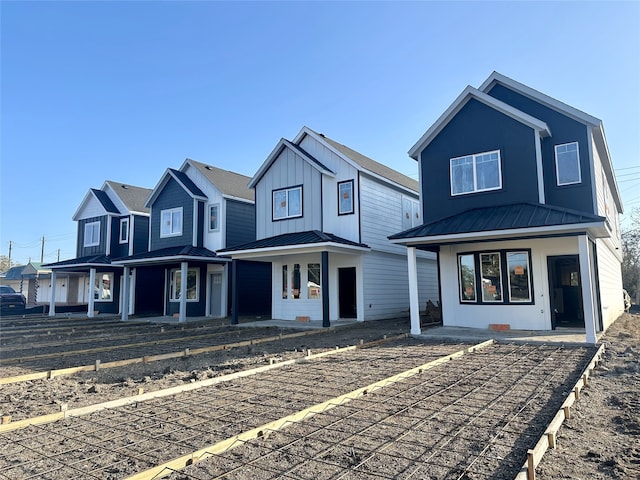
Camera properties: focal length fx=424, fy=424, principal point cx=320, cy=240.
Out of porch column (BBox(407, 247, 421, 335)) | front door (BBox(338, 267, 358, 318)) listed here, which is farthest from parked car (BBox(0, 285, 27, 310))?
porch column (BBox(407, 247, 421, 335))

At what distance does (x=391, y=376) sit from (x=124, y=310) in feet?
58.6

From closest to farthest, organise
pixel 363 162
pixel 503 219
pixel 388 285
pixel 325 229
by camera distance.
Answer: pixel 503 219 → pixel 325 229 → pixel 388 285 → pixel 363 162

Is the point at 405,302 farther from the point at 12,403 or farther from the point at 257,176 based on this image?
the point at 12,403

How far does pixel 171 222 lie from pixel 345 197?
10.1 meters

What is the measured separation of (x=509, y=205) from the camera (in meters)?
12.4

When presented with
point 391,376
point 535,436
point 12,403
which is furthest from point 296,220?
point 535,436

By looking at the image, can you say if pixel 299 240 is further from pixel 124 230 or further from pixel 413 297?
pixel 124 230

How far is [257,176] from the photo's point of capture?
61.7ft

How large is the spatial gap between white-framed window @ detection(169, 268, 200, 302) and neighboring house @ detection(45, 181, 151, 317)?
4.23 m

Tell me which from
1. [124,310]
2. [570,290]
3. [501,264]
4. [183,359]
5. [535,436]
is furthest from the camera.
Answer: [124,310]

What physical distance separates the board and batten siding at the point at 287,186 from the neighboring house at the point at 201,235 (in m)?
2.86

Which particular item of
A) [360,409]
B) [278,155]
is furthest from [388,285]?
[360,409]

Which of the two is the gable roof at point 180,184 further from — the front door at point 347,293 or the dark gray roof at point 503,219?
the dark gray roof at point 503,219

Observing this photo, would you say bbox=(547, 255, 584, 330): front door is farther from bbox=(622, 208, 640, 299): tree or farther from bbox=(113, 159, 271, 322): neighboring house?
bbox=(622, 208, 640, 299): tree
